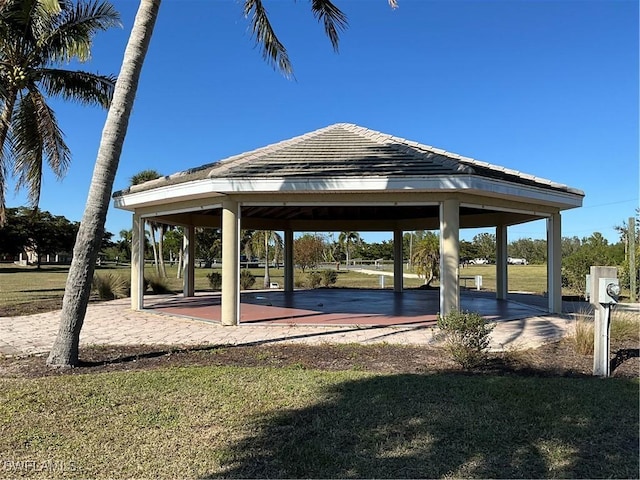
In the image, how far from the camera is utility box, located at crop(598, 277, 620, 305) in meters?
6.51

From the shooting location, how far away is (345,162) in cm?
1177

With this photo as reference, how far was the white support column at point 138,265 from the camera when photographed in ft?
49.3

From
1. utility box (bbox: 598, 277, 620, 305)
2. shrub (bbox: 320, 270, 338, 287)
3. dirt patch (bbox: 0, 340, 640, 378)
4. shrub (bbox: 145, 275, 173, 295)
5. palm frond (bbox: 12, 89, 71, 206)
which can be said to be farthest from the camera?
shrub (bbox: 320, 270, 338, 287)

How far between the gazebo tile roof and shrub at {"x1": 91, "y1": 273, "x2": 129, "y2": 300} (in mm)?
6723

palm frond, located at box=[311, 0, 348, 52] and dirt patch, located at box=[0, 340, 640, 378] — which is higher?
palm frond, located at box=[311, 0, 348, 52]

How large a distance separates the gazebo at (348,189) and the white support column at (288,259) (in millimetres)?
7423

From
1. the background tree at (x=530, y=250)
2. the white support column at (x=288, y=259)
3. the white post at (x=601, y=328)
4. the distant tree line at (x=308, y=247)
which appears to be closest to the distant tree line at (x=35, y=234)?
the distant tree line at (x=308, y=247)

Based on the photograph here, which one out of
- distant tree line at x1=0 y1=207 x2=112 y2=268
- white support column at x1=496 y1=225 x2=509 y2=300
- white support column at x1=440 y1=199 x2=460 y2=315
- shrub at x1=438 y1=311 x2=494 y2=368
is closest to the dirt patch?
shrub at x1=438 y1=311 x2=494 y2=368

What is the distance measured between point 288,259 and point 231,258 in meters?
10.7

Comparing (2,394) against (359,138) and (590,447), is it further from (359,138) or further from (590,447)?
(359,138)

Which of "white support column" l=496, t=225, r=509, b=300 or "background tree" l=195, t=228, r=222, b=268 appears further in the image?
"background tree" l=195, t=228, r=222, b=268

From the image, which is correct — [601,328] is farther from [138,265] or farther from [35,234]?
[35,234]

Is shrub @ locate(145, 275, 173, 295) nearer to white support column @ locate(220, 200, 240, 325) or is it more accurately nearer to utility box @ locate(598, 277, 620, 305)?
white support column @ locate(220, 200, 240, 325)

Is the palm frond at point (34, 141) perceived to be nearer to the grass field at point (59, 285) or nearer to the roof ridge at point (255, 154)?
the grass field at point (59, 285)
